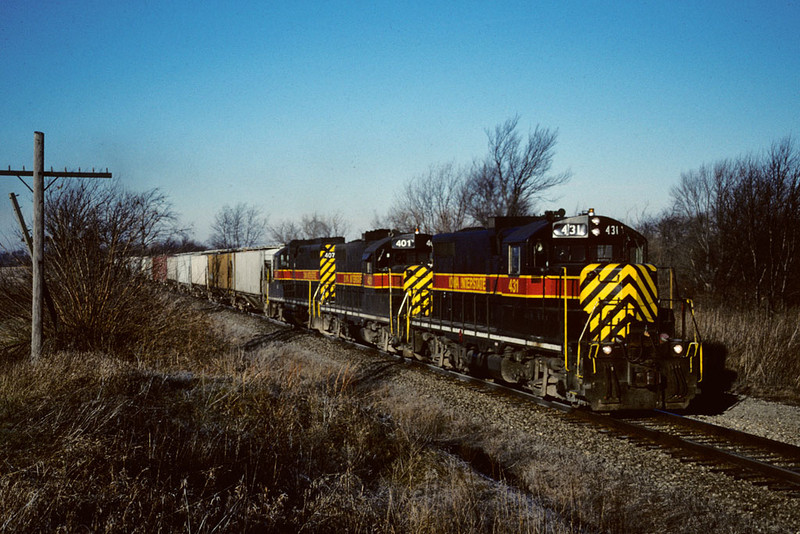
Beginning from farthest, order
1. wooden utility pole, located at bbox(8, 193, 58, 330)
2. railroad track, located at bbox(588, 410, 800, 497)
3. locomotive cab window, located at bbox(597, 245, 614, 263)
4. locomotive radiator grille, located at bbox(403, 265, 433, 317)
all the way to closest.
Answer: locomotive radiator grille, located at bbox(403, 265, 433, 317) < wooden utility pole, located at bbox(8, 193, 58, 330) < locomotive cab window, located at bbox(597, 245, 614, 263) < railroad track, located at bbox(588, 410, 800, 497)

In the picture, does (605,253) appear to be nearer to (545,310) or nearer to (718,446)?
(545,310)

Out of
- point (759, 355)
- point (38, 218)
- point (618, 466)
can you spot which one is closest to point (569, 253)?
point (618, 466)

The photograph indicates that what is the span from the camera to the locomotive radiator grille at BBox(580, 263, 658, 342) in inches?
366

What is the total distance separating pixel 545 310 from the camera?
971cm

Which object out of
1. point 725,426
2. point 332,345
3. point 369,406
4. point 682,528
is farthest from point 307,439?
point 332,345

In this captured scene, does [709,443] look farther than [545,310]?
No

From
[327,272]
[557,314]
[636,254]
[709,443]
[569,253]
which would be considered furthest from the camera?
[327,272]

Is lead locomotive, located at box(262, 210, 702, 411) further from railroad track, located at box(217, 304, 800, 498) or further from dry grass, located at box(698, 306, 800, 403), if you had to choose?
dry grass, located at box(698, 306, 800, 403)

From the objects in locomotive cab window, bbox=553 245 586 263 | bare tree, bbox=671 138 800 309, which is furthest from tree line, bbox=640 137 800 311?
locomotive cab window, bbox=553 245 586 263

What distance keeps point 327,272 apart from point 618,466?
47.3 ft

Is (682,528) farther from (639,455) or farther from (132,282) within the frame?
(132,282)

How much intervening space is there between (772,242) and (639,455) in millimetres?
19136

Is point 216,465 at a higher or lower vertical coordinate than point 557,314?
lower

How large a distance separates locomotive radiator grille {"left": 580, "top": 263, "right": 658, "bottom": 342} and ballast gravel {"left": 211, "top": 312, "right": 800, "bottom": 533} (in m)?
1.62
